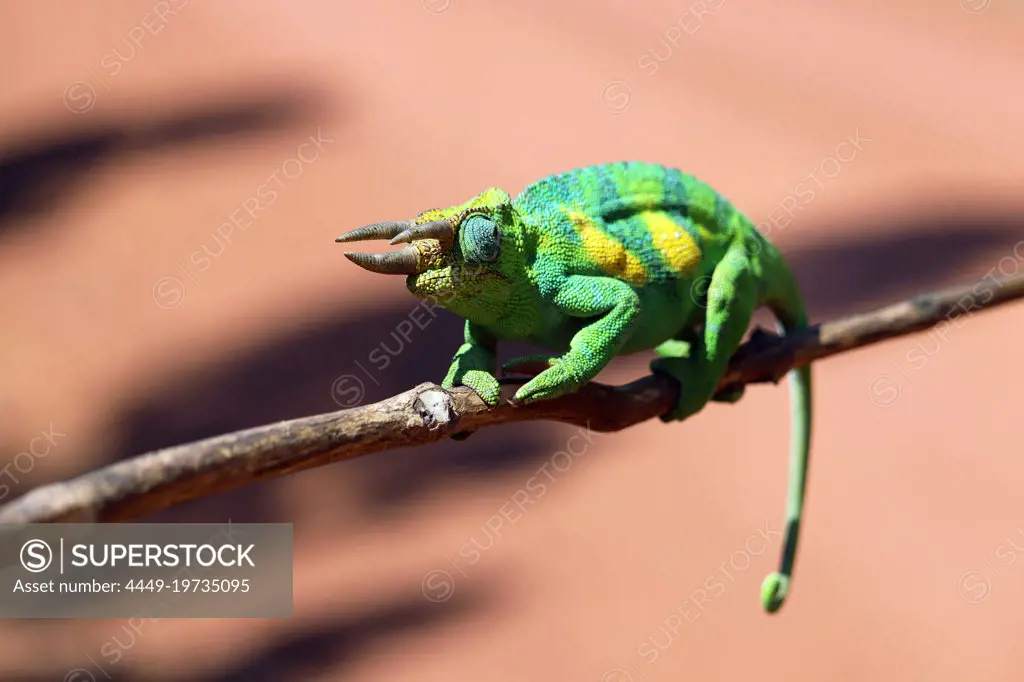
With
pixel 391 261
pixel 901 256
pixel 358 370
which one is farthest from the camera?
pixel 901 256

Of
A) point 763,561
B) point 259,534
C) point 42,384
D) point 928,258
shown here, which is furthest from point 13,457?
point 928,258

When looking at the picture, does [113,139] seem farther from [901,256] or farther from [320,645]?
[901,256]

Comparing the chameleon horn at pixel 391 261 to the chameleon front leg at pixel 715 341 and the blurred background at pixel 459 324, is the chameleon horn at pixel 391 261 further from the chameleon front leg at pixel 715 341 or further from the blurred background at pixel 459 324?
the blurred background at pixel 459 324

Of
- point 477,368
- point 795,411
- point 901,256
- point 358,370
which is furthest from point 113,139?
point 477,368

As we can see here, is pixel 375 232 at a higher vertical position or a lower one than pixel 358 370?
lower

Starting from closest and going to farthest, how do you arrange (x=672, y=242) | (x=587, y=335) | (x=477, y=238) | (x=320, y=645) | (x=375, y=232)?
(x=375, y=232) < (x=477, y=238) < (x=587, y=335) < (x=672, y=242) < (x=320, y=645)

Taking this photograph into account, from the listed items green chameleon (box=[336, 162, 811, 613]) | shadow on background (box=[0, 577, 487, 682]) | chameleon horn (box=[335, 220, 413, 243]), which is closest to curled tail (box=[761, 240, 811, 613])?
green chameleon (box=[336, 162, 811, 613])
